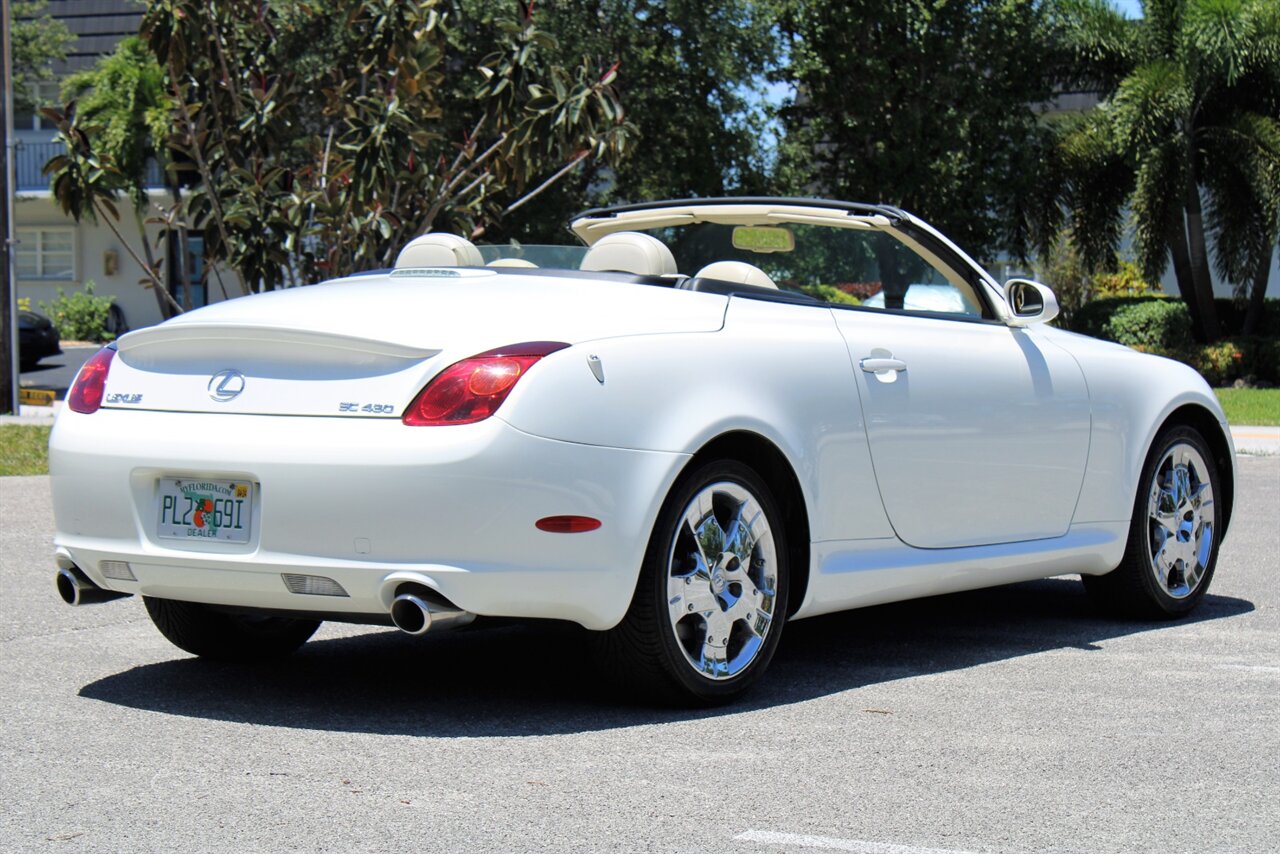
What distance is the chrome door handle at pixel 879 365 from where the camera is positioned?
580 cm

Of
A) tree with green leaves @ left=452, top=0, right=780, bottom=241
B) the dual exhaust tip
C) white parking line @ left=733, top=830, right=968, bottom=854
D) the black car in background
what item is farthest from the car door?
the black car in background

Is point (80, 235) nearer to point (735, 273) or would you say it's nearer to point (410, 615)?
point (735, 273)

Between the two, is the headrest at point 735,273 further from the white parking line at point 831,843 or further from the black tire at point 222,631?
the white parking line at point 831,843

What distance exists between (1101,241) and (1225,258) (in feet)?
6.72

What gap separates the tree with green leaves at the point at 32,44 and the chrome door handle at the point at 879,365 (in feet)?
123

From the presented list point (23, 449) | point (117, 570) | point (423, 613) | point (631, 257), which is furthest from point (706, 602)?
point (23, 449)

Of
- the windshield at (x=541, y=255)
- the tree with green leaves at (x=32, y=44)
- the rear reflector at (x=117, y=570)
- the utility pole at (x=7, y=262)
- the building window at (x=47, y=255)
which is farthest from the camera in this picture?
the building window at (x=47, y=255)

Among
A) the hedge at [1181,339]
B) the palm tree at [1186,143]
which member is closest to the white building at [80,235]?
the palm tree at [1186,143]

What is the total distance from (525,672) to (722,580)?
0.97 metres

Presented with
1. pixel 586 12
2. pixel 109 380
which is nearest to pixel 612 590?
pixel 109 380

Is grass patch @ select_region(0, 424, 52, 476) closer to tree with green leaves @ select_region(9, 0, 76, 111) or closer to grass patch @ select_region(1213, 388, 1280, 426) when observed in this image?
grass patch @ select_region(1213, 388, 1280, 426)

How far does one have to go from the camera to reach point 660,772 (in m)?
4.52

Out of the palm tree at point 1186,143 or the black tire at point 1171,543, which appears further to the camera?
the palm tree at point 1186,143

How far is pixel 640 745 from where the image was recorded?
4840 mm
